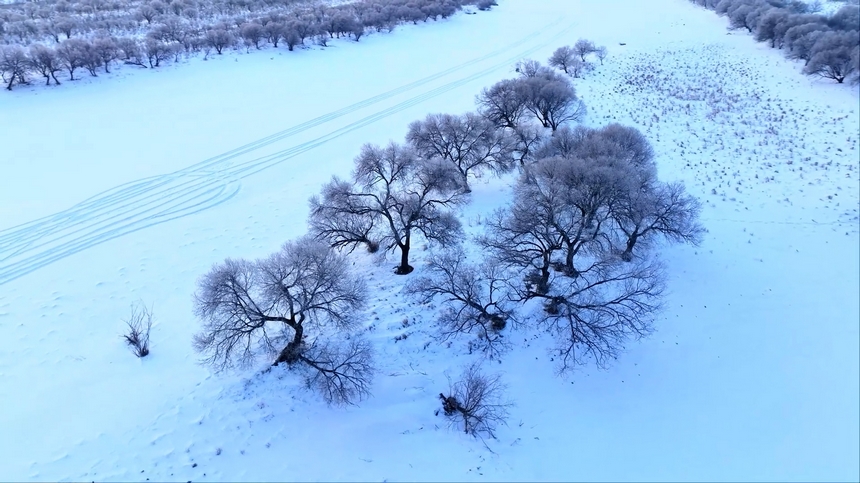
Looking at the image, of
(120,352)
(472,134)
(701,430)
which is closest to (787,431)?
(701,430)

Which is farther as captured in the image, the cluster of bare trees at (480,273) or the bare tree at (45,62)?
the bare tree at (45,62)

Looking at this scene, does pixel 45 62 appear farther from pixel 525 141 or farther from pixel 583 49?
pixel 583 49

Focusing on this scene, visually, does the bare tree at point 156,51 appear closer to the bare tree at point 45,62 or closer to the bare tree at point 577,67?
the bare tree at point 45,62

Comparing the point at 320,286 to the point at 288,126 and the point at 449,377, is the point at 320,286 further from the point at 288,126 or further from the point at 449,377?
the point at 288,126

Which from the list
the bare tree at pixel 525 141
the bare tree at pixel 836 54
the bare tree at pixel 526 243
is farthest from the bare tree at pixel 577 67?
the bare tree at pixel 836 54

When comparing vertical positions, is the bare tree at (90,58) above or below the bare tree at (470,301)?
above

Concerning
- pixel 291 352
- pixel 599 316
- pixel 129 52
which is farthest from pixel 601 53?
pixel 291 352
